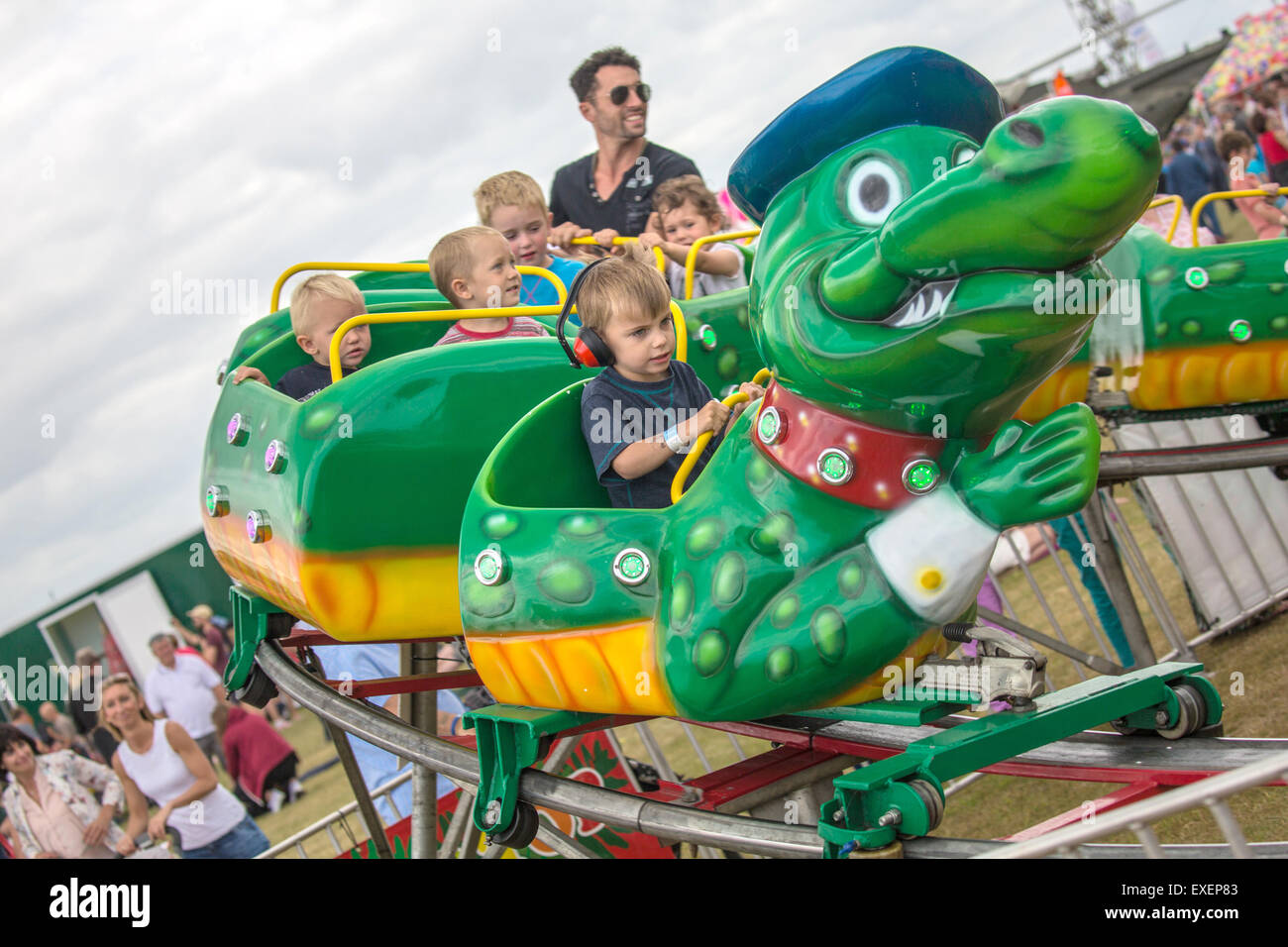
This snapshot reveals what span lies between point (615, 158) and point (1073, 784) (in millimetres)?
2479

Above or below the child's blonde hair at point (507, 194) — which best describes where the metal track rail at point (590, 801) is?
below

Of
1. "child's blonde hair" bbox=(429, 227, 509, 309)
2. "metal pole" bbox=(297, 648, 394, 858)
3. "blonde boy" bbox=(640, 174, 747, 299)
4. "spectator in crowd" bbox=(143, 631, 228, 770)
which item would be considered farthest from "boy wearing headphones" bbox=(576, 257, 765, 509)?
"spectator in crowd" bbox=(143, 631, 228, 770)

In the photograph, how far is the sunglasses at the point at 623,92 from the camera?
371 cm

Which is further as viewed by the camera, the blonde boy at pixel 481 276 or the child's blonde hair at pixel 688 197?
the child's blonde hair at pixel 688 197

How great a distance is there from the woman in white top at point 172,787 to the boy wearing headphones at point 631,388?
3.46 meters

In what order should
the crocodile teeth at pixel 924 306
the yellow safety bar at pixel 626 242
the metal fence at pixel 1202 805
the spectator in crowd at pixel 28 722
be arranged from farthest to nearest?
the spectator in crowd at pixel 28 722 → the yellow safety bar at pixel 626 242 → the crocodile teeth at pixel 924 306 → the metal fence at pixel 1202 805

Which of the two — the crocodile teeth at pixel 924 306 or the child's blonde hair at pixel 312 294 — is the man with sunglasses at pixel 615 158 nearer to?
the child's blonde hair at pixel 312 294

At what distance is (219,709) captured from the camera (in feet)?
23.3

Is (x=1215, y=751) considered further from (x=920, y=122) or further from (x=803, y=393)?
(x=920, y=122)

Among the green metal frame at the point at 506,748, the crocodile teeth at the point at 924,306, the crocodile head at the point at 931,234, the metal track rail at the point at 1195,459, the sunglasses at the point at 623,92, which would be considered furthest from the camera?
the sunglasses at the point at 623,92

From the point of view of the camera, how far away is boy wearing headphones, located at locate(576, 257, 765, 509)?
1831 mm

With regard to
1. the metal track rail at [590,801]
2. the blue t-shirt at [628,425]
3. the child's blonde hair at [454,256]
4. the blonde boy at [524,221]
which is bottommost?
the metal track rail at [590,801]

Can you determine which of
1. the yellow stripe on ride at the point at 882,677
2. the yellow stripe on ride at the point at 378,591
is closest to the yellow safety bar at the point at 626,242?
the yellow stripe on ride at the point at 378,591

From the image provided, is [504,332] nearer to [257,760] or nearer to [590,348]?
[590,348]
